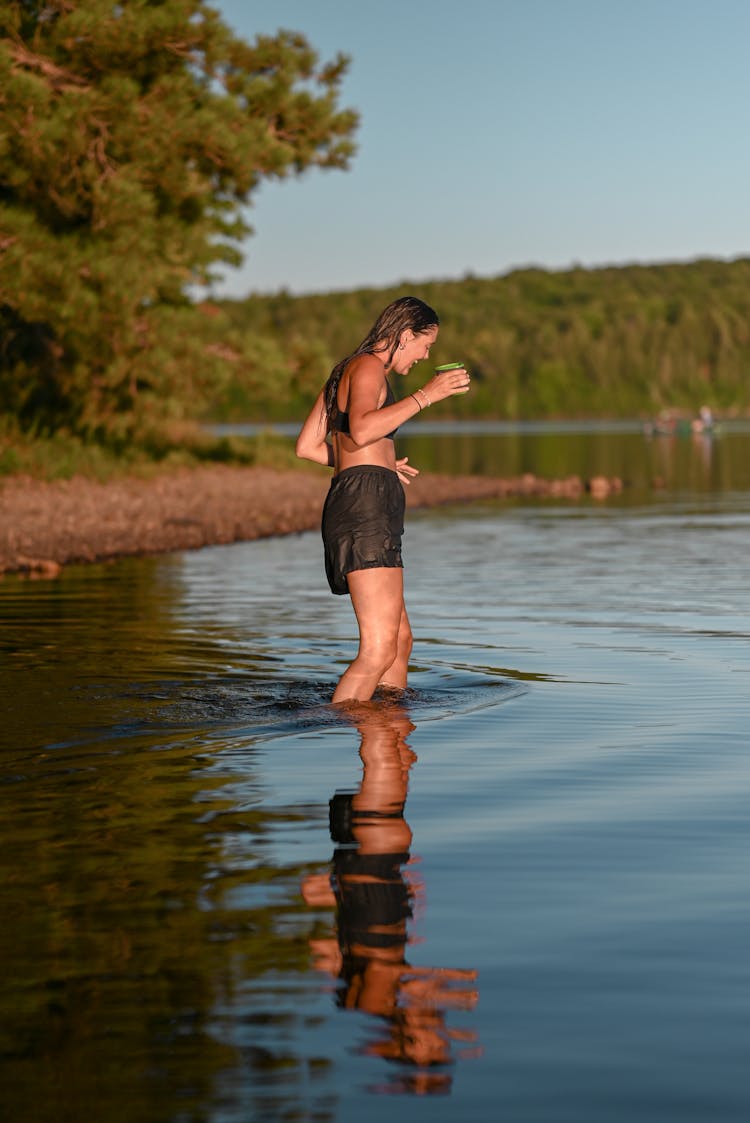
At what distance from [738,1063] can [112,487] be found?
92.3 feet

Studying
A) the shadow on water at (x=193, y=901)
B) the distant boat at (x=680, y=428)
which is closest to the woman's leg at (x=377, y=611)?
the shadow on water at (x=193, y=901)

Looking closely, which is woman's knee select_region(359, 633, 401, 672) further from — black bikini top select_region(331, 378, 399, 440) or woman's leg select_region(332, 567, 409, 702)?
black bikini top select_region(331, 378, 399, 440)

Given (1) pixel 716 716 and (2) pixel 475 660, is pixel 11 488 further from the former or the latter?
→ (1) pixel 716 716

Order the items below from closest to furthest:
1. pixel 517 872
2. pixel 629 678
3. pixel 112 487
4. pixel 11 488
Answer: pixel 517 872, pixel 629 678, pixel 11 488, pixel 112 487

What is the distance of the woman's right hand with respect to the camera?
27.3 ft

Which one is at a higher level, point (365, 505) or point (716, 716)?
point (365, 505)

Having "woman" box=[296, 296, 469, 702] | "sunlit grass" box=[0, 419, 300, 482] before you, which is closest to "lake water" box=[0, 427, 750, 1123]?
"woman" box=[296, 296, 469, 702]

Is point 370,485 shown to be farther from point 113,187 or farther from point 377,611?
point 113,187

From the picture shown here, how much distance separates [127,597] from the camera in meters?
16.9

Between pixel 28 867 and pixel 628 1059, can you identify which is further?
pixel 28 867

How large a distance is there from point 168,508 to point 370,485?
20.4 m

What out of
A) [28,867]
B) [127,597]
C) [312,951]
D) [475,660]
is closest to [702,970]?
[312,951]

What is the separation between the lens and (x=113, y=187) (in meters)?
27.8

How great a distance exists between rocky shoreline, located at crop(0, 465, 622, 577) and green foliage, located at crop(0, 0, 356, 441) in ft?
6.17
